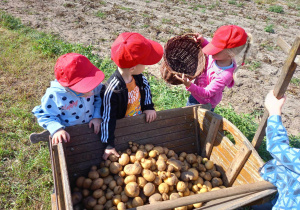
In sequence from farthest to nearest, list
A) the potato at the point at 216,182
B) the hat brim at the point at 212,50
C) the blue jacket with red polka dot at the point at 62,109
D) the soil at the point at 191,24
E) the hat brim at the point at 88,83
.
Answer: the soil at the point at 191,24, the hat brim at the point at 212,50, the potato at the point at 216,182, the blue jacket with red polka dot at the point at 62,109, the hat brim at the point at 88,83

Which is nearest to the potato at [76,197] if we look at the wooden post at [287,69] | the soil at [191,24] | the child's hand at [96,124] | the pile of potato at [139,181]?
the pile of potato at [139,181]

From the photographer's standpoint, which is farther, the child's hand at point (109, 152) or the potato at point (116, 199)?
the child's hand at point (109, 152)

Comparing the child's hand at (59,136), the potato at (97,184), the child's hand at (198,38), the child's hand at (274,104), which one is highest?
the child's hand at (274,104)

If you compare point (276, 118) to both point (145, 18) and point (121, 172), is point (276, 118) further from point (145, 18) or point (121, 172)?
point (145, 18)

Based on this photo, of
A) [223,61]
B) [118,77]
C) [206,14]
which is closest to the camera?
[118,77]

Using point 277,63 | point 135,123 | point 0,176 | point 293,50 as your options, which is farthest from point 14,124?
point 277,63

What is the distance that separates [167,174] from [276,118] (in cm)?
111

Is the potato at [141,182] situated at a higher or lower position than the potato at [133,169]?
lower

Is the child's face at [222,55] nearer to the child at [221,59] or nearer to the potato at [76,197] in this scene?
the child at [221,59]

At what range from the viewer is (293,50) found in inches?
75.2

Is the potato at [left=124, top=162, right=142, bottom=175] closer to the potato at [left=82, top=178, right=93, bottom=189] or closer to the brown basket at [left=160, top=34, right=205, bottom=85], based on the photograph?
the potato at [left=82, top=178, right=93, bottom=189]

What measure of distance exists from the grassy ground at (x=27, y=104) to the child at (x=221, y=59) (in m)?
1.39

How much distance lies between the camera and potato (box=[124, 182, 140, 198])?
7.27 feet

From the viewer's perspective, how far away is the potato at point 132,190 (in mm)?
2217
